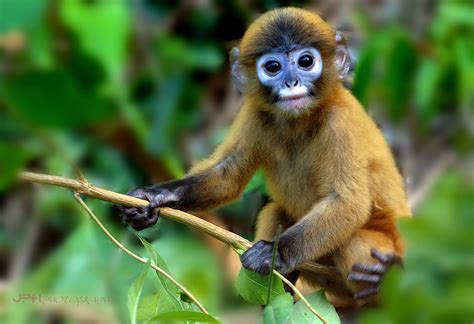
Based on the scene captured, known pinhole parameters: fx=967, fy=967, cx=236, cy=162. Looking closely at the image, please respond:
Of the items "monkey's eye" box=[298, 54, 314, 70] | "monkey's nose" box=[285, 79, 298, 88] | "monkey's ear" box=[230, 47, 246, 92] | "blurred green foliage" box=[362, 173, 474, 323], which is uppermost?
"monkey's ear" box=[230, 47, 246, 92]

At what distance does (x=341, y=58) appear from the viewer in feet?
12.2

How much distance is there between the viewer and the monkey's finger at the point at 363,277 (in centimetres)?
345

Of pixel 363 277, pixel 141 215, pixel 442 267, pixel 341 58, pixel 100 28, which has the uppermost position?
pixel 100 28

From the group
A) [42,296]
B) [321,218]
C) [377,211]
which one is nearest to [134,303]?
[321,218]

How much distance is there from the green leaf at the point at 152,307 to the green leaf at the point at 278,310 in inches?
11.7

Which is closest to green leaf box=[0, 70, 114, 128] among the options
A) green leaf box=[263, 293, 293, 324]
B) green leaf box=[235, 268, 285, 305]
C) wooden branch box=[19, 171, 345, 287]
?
wooden branch box=[19, 171, 345, 287]

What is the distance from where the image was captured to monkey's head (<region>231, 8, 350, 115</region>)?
356 cm

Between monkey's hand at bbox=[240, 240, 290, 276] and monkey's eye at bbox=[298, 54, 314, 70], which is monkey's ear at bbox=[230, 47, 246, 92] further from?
monkey's hand at bbox=[240, 240, 290, 276]

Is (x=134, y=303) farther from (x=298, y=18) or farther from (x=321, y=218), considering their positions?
(x=298, y=18)

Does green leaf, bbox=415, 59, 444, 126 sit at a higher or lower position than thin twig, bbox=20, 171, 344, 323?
higher

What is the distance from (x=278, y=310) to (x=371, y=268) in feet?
2.53

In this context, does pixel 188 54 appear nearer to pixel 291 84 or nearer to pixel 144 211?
pixel 291 84

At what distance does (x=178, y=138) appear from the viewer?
6859 millimetres

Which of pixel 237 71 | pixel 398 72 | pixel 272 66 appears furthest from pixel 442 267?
pixel 398 72
